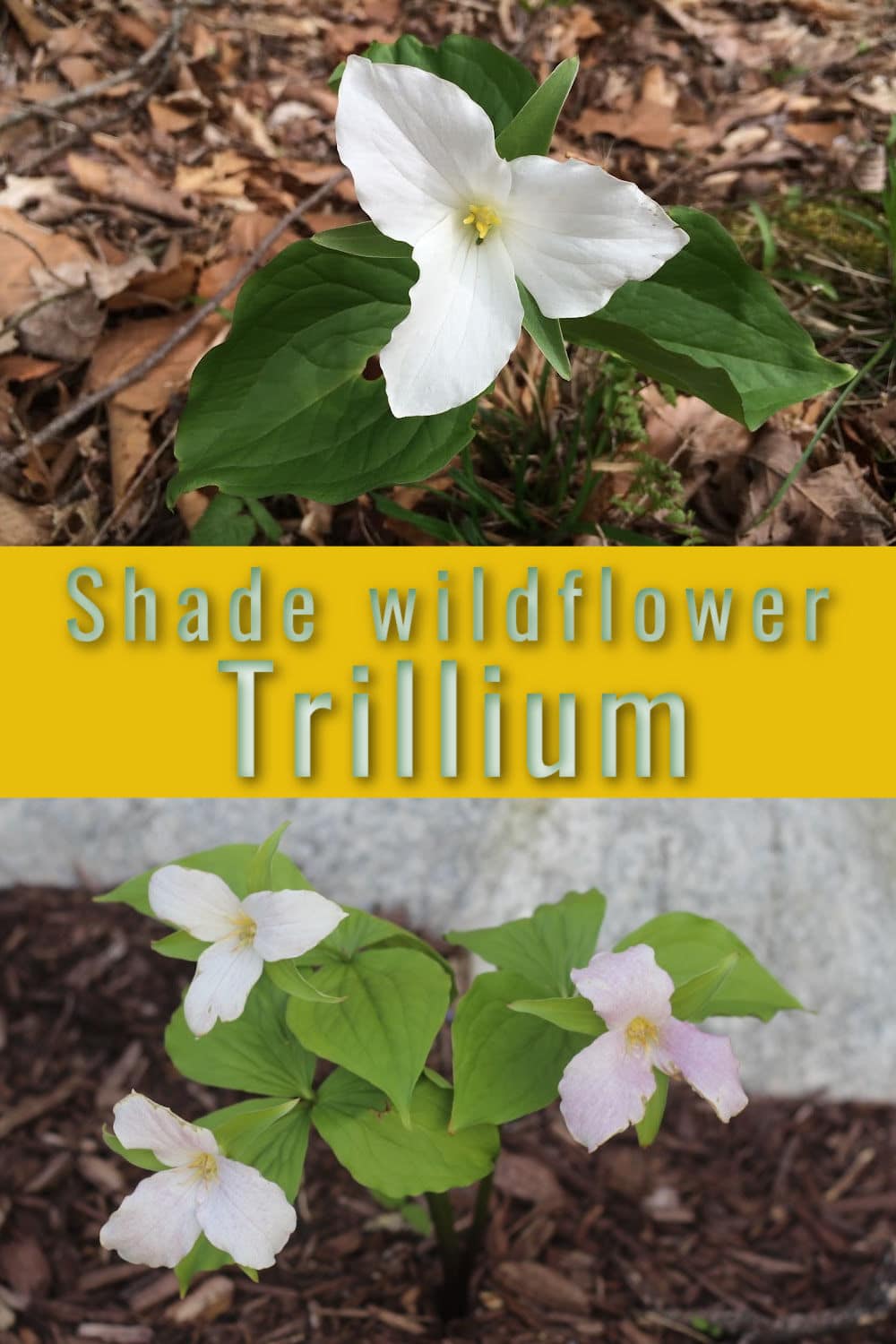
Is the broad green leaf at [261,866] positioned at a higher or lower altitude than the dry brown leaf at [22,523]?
higher

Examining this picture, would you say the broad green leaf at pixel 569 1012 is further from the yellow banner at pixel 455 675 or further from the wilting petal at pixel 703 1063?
the yellow banner at pixel 455 675

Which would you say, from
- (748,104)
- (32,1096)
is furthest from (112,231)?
(32,1096)

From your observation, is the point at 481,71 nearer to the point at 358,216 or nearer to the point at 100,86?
the point at 358,216

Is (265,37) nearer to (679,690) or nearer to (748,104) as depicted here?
(748,104)

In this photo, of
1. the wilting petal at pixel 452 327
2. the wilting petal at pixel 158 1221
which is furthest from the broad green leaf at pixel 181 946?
the wilting petal at pixel 452 327

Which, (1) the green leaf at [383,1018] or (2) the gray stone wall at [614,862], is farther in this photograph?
(2) the gray stone wall at [614,862]

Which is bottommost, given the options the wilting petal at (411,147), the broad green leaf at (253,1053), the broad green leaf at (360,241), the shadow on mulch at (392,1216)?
the shadow on mulch at (392,1216)

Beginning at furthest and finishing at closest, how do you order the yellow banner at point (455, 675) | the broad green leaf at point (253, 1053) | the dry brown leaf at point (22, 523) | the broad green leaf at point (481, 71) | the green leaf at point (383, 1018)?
1. the dry brown leaf at point (22, 523)
2. the yellow banner at point (455, 675)
3. the broad green leaf at point (481, 71)
4. the broad green leaf at point (253, 1053)
5. the green leaf at point (383, 1018)
